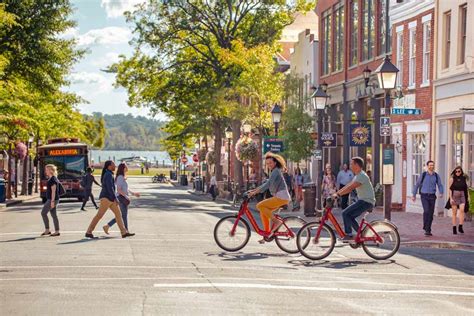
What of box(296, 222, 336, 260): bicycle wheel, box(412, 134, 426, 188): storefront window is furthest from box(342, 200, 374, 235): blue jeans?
box(412, 134, 426, 188): storefront window

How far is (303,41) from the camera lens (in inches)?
2366

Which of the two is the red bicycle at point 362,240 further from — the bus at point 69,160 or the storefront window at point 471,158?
the bus at point 69,160

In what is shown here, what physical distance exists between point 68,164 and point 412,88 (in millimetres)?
19829

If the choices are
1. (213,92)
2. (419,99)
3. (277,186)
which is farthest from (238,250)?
(213,92)

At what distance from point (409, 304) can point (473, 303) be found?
90 centimetres

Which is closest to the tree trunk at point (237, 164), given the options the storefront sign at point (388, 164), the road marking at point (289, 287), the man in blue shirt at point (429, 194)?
the storefront sign at point (388, 164)

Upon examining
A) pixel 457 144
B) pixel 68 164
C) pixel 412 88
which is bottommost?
pixel 68 164

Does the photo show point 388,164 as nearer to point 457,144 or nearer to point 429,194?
point 429,194

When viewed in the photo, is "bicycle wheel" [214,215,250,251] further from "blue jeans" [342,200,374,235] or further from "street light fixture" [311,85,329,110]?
"street light fixture" [311,85,329,110]

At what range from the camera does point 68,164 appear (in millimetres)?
49531

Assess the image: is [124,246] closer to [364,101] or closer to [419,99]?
[419,99]

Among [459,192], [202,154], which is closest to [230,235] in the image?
[459,192]

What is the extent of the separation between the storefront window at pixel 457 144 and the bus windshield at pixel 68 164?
2232cm

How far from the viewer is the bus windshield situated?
1935 inches
